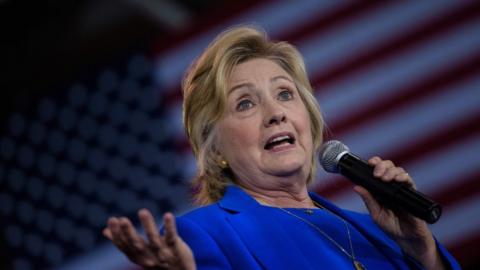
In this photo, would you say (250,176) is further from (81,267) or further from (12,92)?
(12,92)

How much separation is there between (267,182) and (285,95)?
0.22 m

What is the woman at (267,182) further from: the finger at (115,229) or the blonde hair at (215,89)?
the finger at (115,229)

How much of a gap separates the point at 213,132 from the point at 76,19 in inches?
79.5

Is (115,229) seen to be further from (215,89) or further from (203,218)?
(215,89)

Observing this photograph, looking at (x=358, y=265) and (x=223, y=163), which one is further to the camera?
(x=223, y=163)

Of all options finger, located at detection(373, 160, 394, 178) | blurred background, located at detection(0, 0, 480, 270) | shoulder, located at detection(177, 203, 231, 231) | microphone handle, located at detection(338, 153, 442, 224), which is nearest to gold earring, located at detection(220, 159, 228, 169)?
shoulder, located at detection(177, 203, 231, 231)

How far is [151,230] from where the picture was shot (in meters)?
1.14

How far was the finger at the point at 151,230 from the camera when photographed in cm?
111

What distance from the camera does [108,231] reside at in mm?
1156

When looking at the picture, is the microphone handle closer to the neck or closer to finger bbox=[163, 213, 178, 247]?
the neck

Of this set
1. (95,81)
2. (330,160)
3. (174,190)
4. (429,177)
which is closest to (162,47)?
(95,81)

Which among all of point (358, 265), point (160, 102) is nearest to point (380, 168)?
point (358, 265)

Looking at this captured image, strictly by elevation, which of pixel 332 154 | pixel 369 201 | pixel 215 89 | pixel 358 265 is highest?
pixel 215 89

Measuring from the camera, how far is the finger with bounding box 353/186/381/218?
5.15 feet
